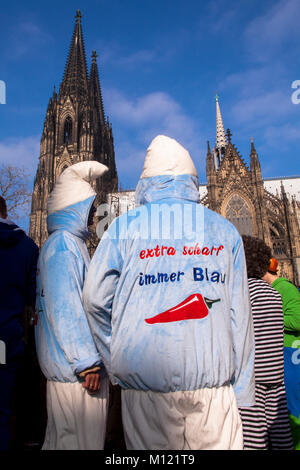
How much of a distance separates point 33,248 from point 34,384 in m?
1.33

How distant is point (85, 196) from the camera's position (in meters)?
2.59

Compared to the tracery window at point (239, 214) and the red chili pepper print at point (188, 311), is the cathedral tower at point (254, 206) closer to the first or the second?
the tracery window at point (239, 214)

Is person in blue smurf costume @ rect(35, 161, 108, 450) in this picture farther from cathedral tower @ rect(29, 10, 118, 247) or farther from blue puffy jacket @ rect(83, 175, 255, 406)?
cathedral tower @ rect(29, 10, 118, 247)

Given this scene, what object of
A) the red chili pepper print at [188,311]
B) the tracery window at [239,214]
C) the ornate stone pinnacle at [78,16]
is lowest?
the red chili pepper print at [188,311]

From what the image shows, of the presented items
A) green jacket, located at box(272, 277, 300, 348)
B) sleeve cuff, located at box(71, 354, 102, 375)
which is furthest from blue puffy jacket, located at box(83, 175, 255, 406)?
green jacket, located at box(272, 277, 300, 348)

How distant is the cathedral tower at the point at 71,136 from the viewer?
33500 mm

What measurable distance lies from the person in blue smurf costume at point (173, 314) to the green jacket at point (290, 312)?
1.48 m

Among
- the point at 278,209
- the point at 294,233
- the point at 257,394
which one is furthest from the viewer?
the point at 278,209

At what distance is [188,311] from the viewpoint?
1.60 meters

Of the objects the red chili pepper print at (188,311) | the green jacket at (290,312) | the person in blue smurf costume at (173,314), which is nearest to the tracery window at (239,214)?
the green jacket at (290,312)

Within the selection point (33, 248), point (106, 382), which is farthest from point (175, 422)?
point (33, 248)

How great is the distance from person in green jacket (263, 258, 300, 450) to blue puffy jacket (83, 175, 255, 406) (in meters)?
1.50

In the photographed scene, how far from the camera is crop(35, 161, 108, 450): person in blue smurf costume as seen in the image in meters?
1.99
